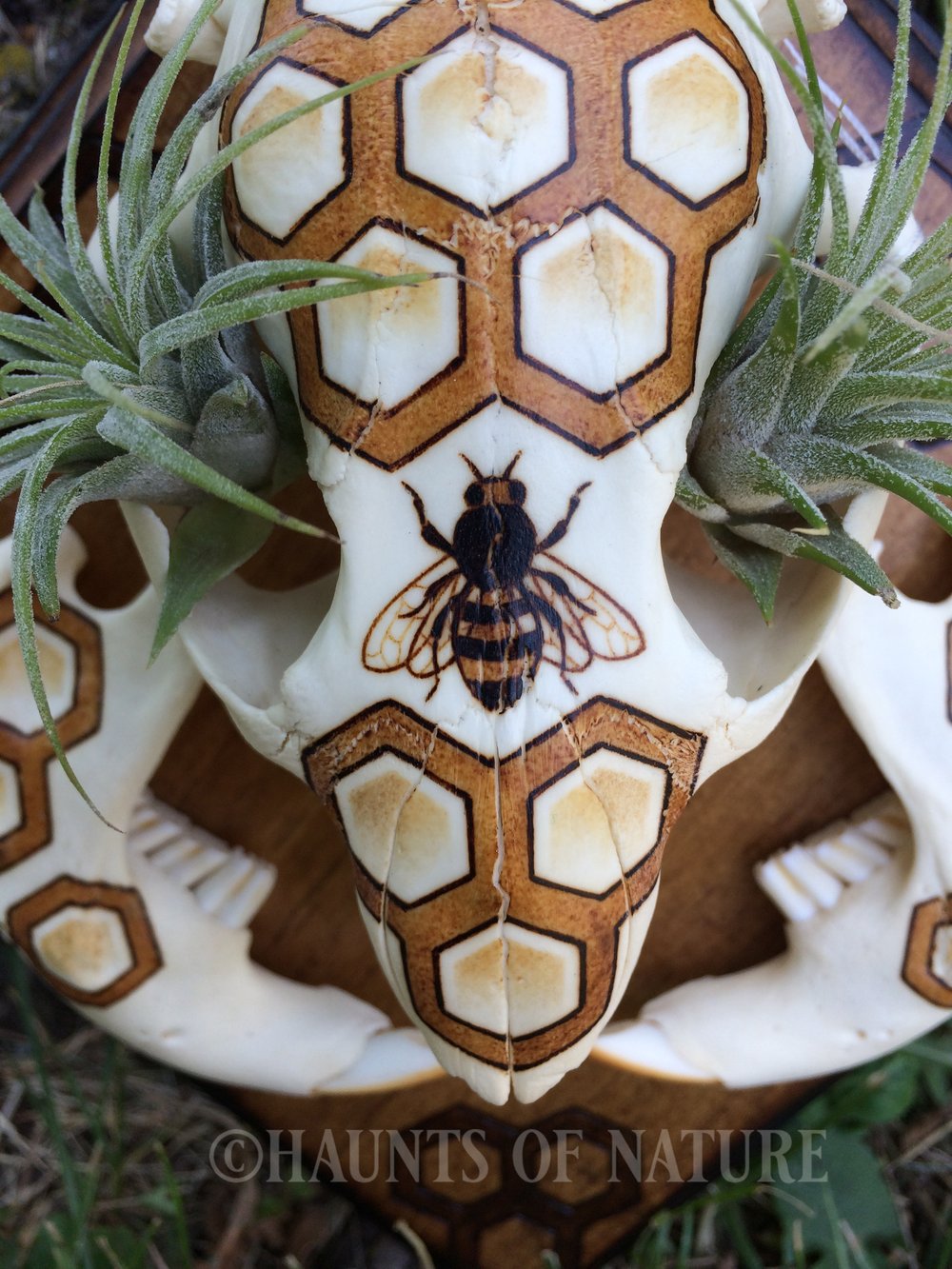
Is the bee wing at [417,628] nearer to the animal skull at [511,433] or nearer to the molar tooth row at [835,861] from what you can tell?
the animal skull at [511,433]

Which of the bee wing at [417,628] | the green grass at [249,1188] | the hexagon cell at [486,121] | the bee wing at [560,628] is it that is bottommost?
the green grass at [249,1188]

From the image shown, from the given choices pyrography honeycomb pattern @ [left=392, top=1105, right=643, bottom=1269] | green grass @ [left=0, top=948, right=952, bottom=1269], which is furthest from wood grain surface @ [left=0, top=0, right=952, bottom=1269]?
green grass @ [left=0, top=948, right=952, bottom=1269]

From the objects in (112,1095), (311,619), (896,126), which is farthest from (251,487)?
(112,1095)

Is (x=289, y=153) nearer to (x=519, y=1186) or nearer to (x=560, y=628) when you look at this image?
(x=560, y=628)

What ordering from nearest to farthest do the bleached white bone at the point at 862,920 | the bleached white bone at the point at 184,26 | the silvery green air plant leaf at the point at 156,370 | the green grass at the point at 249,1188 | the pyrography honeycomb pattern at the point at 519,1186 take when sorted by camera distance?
the silvery green air plant leaf at the point at 156,370
the bleached white bone at the point at 184,26
the bleached white bone at the point at 862,920
the pyrography honeycomb pattern at the point at 519,1186
the green grass at the point at 249,1188

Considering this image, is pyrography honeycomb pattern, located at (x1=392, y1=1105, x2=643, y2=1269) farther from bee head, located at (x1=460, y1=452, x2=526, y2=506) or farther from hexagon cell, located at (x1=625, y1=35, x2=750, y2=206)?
hexagon cell, located at (x1=625, y1=35, x2=750, y2=206)

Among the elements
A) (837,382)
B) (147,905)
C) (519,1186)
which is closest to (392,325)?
(837,382)

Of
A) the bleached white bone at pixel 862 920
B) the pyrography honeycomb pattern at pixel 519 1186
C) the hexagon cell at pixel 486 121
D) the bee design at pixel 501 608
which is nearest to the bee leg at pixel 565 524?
the bee design at pixel 501 608

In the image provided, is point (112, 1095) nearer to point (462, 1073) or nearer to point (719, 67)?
point (462, 1073)
